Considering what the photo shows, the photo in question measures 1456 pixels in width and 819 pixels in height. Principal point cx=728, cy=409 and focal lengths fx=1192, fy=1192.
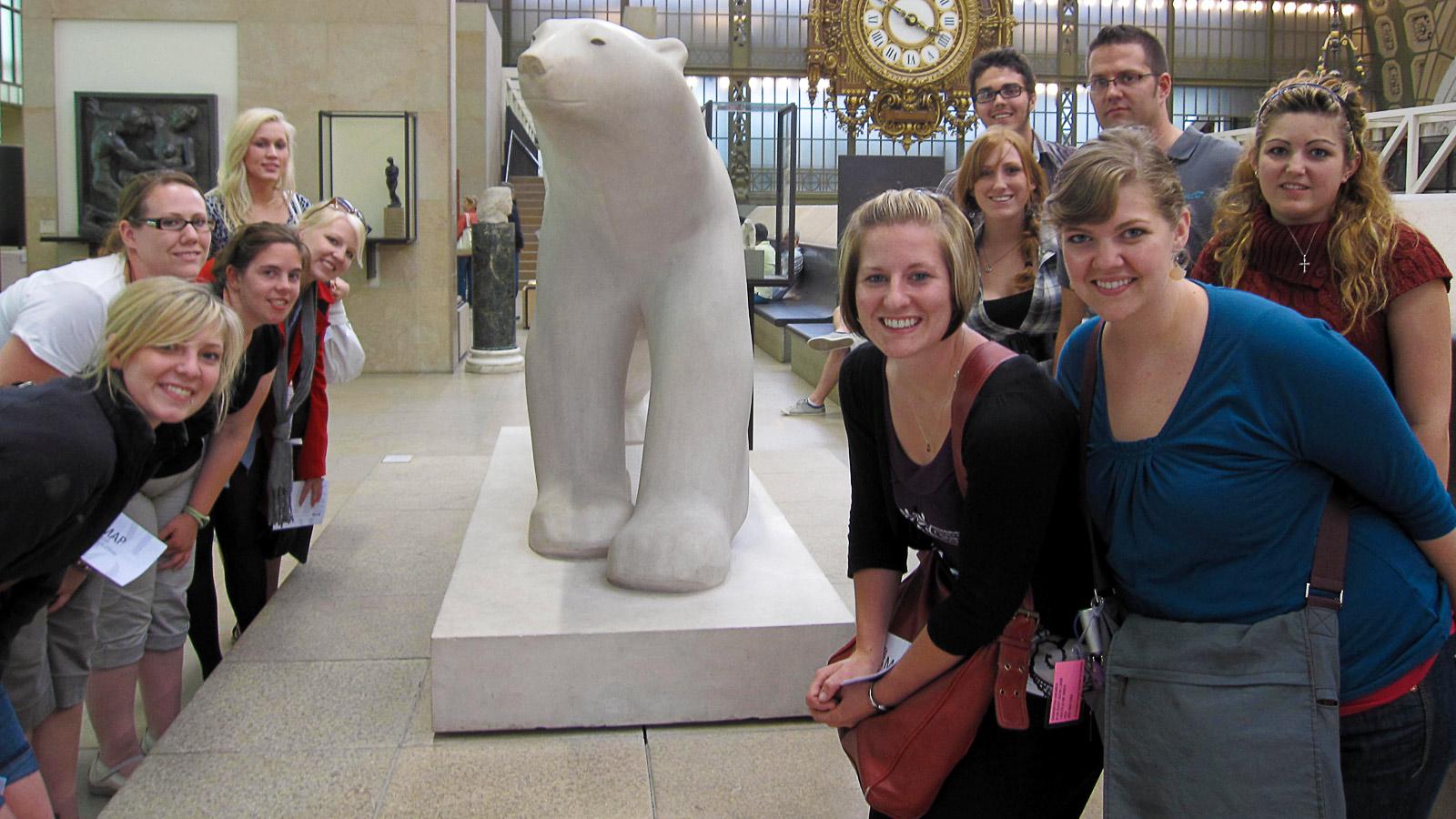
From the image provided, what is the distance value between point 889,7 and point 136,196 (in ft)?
35.5

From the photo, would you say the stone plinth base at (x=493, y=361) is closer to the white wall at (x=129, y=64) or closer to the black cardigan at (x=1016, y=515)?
the white wall at (x=129, y=64)

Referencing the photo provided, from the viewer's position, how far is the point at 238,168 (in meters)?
3.22

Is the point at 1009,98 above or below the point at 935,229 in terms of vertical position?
above

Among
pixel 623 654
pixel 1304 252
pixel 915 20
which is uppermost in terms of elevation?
pixel 915 20

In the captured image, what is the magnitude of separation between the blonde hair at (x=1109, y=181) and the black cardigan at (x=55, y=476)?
4.39 feet

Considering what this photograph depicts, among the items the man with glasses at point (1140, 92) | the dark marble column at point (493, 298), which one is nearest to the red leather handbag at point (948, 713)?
the man with glasses at point (1140, 92)

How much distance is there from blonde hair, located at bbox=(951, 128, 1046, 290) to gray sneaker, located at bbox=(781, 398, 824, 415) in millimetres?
4931

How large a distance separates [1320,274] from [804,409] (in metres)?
5.85

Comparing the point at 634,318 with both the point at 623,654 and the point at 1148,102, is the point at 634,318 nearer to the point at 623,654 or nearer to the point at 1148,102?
the point at 623,654

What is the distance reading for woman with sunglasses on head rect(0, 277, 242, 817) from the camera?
1.58 m

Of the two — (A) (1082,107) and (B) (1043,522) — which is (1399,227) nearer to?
(B) (1043,522)

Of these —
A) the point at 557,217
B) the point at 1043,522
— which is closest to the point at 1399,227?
the point at 1043,522

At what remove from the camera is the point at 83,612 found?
7.11 feet

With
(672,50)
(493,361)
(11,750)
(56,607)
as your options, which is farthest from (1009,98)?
(493,361)
